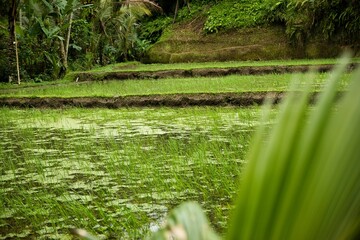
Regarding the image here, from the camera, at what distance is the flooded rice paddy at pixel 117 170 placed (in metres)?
2.13

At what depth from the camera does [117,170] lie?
3.07 meters

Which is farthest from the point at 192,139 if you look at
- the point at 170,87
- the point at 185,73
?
the point at 185,73

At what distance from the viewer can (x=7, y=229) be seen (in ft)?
6.97

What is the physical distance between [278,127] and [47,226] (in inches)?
77.7

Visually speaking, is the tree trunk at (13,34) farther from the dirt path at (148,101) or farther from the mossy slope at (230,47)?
the mossy slope at (230,47)

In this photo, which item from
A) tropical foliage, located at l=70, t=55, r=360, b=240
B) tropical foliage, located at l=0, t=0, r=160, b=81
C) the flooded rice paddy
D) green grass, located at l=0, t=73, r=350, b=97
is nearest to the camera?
tropical foliage, located at l=70, t=55, r=360, b=240

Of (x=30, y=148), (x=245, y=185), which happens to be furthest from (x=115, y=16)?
(x=245, y=185)

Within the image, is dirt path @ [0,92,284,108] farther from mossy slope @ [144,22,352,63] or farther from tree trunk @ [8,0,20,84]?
mossy slope @ [144,22,352,63]

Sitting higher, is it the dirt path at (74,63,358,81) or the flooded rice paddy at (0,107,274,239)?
the flooded rice paddy at (0,107,274,239)

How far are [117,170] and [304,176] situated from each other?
2847 millimetres

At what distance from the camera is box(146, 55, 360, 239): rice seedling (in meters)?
0.26

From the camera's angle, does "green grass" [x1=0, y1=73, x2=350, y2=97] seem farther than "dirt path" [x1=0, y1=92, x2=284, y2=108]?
Yes

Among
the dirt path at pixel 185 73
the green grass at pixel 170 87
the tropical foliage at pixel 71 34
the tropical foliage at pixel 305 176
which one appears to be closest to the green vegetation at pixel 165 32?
the tropical foliage at pixel 71 34

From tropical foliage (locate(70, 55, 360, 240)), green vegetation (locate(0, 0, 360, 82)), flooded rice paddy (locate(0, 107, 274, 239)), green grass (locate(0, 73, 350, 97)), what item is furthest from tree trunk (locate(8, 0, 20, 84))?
tropical foliage (locate(70, 55, 360, 240))
